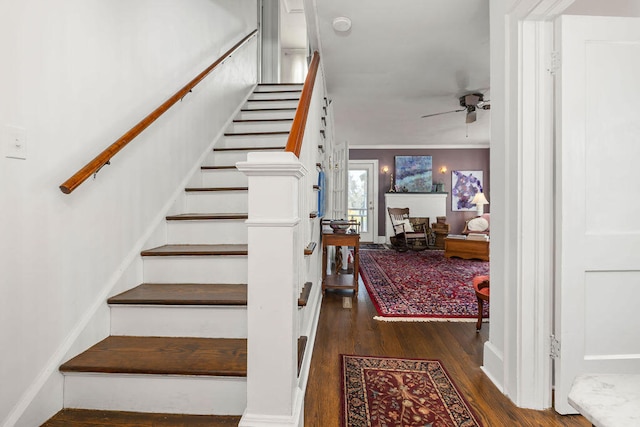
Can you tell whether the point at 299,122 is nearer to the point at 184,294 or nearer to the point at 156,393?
the point at 184,294

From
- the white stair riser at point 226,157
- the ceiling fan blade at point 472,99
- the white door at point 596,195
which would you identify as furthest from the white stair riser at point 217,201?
the ceiling fan blade at point 472,99

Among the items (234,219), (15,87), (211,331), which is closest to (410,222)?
(234,219)

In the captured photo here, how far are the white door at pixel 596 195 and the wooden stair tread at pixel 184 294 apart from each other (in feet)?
4.93

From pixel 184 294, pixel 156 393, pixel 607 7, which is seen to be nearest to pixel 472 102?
Answer: pixel 607 7

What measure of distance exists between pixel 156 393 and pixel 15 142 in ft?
3.52

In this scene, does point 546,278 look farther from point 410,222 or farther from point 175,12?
point 410,222

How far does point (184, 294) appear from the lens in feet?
5.42

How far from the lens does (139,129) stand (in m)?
1.71

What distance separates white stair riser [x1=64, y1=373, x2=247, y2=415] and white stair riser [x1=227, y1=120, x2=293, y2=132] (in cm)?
240

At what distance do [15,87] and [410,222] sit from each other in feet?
23.7

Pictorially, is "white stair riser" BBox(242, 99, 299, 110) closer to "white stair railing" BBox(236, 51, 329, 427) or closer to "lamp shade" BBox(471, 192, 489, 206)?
"white stair railing" BBox(236, 51, 329, 427)

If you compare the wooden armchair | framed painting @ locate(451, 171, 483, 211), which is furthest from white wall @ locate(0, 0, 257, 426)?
framed painting @ locate(451, 171, 483, 211)

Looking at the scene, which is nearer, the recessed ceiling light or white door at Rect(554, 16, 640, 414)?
white door at Rect(554, 16, 640, 414)

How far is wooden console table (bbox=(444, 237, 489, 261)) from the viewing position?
5.32 metres
